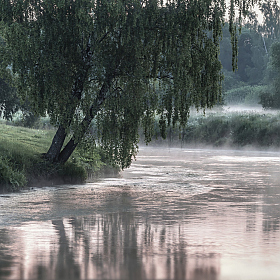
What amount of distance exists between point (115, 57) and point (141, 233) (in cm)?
1028

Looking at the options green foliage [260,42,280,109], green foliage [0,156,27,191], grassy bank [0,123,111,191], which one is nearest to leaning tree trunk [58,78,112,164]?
grassy bank [0,123,111,191]

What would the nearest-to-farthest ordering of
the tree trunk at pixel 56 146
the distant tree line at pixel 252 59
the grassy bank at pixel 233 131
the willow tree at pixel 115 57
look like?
the willow tree at pixel 115 57, the tree trunk at pixel 56 146, the grassy bank at pixel 233 131, the distant tree line at pixel 252 59

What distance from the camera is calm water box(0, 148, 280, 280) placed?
29.8ft

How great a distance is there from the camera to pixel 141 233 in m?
12.4

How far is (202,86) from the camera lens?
2205cm

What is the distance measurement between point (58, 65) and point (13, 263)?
1234cm

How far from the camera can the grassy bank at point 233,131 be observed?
2336 inches

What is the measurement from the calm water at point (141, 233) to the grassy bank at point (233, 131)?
36.8m

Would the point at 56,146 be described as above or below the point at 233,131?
above

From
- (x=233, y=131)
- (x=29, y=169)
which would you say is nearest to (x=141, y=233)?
(x=29, y=169)

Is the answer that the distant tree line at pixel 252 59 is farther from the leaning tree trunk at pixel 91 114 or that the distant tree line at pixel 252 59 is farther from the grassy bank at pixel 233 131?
the leaning tree trunk at pixel 91 114

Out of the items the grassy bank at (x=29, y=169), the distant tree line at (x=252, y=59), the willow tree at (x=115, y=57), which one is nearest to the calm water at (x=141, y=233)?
the grassy bank at (x=29, y=169)

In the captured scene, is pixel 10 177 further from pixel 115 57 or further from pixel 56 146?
pixel 115 57

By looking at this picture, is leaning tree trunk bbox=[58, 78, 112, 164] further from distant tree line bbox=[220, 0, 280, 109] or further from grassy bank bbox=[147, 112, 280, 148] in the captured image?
distant tree line bbox=[220, 0, 280, 109]
